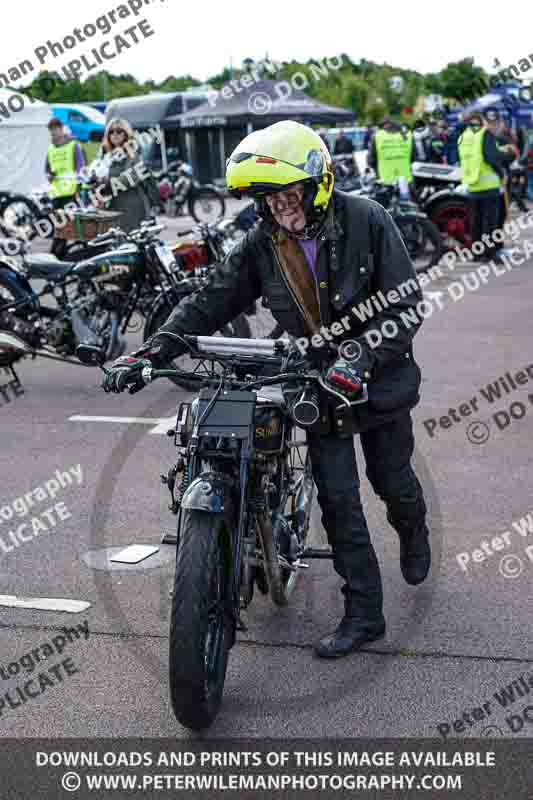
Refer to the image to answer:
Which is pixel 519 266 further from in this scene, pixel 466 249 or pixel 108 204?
pixel 108 204

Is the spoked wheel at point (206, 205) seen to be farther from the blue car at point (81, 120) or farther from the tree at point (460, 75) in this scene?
the tree at point (460, 75)

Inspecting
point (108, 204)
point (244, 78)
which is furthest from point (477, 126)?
point (244, 78)

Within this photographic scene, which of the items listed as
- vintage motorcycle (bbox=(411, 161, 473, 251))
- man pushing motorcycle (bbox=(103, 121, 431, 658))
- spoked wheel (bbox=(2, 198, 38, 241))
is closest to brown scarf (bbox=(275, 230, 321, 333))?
man pushing motorcycle (bbox=(103, 121, 431, 658))

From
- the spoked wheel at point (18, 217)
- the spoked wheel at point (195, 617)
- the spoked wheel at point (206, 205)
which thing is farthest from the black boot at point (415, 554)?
the spoked wheel at point (206, 205)

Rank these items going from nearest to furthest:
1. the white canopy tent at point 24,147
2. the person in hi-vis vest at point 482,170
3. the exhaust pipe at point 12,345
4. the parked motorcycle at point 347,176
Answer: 1. the exhaust pipe at point 12,345
2. the person in hi-vis vest at point 482,170
3. the parked motorcycle at point 347,176
4. the white canopy tent at point 24,147

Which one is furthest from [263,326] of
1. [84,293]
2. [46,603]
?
[46,603]

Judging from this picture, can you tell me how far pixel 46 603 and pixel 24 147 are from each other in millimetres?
21558

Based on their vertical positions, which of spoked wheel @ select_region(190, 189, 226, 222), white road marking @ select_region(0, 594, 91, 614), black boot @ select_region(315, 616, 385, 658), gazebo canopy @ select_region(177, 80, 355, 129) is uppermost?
black boot @ select_region(315, 616, 385, 658)

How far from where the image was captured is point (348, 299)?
3.78 m

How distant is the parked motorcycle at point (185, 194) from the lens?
23.3 metres

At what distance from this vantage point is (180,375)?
11.5 feet

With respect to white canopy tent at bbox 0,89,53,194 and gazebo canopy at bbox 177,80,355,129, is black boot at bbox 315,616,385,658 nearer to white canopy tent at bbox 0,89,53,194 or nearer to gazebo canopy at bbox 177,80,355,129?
white canopy tent at bbox 0,89,53,194

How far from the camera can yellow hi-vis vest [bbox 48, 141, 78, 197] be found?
15.0 metres

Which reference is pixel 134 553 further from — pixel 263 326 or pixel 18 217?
pixel 18 217
